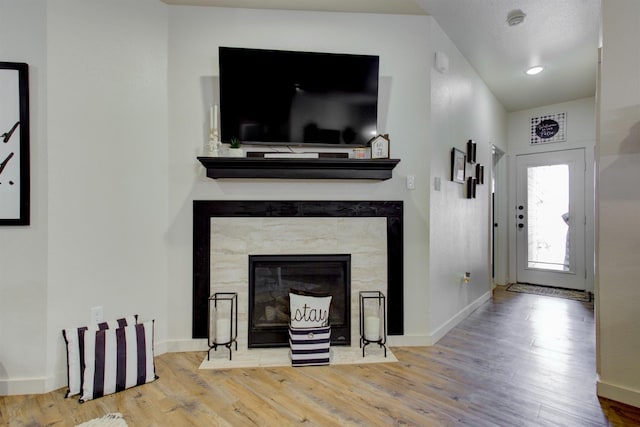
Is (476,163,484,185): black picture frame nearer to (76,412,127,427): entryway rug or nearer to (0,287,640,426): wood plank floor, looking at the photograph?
(0,287,640,426): wood plank floor

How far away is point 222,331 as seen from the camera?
2.26m

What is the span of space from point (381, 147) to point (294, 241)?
98 cm

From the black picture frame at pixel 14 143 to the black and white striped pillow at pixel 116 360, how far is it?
2.77 feet

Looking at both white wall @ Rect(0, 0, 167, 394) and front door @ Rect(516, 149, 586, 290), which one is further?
front door @ Rect(516, 149, 586, 290)

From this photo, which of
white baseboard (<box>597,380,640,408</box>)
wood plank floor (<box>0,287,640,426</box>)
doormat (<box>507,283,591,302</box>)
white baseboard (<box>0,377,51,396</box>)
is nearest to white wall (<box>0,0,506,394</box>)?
white baseboard (<box>0,377,51,396</box>)

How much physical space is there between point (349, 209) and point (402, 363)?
1.18 m

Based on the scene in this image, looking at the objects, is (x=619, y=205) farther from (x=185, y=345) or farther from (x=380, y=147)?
(x=185, y=345)

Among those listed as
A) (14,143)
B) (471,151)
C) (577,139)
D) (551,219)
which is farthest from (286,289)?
(577,139)

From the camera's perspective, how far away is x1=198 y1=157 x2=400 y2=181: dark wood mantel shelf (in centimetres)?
225

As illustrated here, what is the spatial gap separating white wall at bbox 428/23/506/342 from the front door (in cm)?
107

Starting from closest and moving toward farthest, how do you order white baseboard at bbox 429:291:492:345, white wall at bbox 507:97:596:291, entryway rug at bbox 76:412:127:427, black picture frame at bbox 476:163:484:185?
entryway rug at bbox 76:412:127:427 < white baseboard at bbox 429:291:492:345 < black picture frame at bbox 476:163:484:185 < white wall at bbox 507:97:596:291

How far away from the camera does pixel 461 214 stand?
319 cm

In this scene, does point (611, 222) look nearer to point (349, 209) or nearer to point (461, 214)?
point (461, 214)


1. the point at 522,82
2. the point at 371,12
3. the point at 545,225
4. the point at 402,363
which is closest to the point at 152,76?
the point at 371,12
